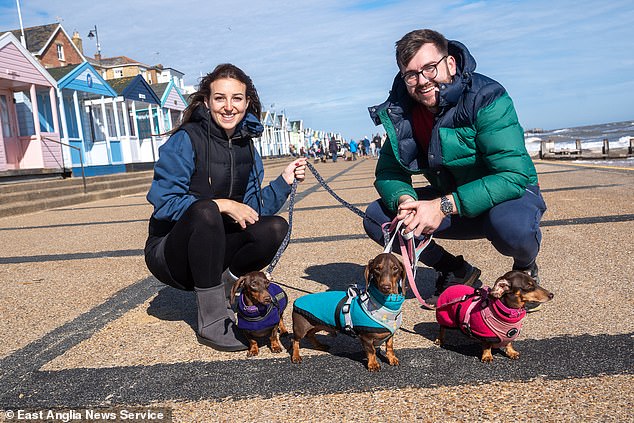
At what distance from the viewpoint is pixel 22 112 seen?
17.9m

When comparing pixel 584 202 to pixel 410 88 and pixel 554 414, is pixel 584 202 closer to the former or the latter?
pixel 410 88

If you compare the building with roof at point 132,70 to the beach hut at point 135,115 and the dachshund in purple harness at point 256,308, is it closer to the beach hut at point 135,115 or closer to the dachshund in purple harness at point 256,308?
the beach hut at point 135,115

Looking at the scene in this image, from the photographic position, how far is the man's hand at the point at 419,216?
2.76 meters

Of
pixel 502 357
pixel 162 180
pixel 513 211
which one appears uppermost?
pixel 162 180

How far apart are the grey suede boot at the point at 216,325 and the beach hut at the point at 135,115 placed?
21.3 m

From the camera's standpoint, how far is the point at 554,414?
6.24 feet

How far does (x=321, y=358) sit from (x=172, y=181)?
1298 mm

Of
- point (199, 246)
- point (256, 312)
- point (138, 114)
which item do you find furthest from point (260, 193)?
point (138, 114)

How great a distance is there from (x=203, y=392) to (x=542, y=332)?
1727 millimetres

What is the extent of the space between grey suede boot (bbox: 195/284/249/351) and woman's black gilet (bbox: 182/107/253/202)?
0.64 meters

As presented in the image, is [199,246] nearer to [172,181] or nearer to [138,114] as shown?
[172,181]

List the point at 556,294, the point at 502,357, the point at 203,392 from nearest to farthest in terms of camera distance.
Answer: the point at 203,392 → the point at 502,357 → the point at 556,294

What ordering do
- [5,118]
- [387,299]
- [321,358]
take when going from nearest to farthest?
1. [387,299]
2. [321,358]
3. [5,118]

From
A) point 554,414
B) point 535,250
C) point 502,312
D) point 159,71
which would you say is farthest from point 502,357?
point 159,71
